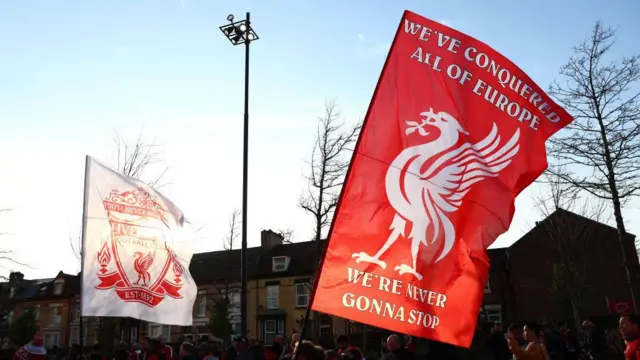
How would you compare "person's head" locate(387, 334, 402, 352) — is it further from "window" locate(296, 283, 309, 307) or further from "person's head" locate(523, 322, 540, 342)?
"window" locate(296, 283, 309, 307)

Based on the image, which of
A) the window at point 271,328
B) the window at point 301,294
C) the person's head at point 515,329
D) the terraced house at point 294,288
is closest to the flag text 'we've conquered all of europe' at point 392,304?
the person's head at point 515,329

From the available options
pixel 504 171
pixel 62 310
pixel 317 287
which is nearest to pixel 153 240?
pixel 317 287

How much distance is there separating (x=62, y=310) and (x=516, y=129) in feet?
180

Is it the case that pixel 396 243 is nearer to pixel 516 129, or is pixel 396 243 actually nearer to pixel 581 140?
pixel 516 129

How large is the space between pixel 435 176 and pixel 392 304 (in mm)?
1246

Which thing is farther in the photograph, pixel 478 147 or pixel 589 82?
pixel 589 82

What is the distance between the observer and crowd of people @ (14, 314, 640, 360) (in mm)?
6094

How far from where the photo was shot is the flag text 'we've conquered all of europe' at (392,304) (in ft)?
15.6

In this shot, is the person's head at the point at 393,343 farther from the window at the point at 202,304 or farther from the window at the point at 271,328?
the window at the point at 202,304

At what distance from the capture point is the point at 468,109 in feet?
17.6

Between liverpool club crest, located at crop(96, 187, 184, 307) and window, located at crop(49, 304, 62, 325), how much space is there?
4708 cm

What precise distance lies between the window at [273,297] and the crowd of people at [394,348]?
26.8 metres

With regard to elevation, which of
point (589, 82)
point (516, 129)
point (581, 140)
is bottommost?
point (516, 129)

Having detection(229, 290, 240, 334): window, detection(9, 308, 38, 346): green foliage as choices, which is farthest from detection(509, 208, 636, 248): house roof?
detection(9, 308, 38, 346): green foliage
